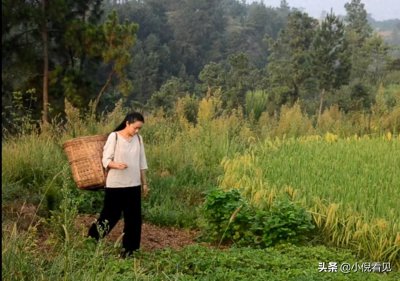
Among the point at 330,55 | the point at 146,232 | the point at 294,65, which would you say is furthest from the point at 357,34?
the point at 146,232

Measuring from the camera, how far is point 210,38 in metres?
65.3

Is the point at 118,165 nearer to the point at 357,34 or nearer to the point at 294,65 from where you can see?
the point at 294,65

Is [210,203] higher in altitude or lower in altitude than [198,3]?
lower

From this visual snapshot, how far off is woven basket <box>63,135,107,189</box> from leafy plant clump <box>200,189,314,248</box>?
→ 120 centimetres

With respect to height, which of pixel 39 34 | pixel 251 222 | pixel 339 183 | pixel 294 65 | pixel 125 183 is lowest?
pixel 294 65

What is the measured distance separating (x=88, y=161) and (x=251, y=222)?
5.69 feet

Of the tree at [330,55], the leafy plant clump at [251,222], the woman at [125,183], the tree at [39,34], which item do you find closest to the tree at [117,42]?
the tree at [39,34]

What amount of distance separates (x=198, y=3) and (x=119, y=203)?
225ft

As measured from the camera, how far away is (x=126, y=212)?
221 inches

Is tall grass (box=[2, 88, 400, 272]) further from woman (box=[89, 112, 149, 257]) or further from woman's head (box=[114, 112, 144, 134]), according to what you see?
woman's head (box=[114, 112, 144, 134])

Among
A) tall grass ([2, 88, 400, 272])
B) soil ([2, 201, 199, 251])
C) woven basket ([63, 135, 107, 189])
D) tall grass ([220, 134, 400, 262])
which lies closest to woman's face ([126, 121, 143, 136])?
woven basket ([63, 135, 107, 189])

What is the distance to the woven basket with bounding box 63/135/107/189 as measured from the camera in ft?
19.6

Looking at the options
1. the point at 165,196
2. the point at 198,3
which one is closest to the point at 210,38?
the point at 198,3

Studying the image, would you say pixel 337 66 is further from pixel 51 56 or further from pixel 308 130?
pixel 308 130
